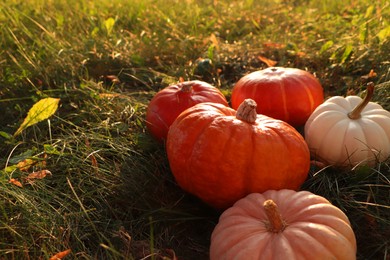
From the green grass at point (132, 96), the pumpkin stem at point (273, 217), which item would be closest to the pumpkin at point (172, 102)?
the green grass at point (132, 96)

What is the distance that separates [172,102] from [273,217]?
1.13m

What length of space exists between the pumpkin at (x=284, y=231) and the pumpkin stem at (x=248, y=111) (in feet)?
1.25

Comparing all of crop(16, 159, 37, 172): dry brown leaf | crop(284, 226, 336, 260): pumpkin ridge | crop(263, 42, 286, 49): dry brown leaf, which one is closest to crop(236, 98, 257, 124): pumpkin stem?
crop(284, 226, 336, 260): pumpkin ridge

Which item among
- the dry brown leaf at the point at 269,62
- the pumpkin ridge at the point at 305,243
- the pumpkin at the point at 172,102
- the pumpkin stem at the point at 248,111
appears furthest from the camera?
the dry brown leaf at the point at 269,62

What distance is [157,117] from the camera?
257cm

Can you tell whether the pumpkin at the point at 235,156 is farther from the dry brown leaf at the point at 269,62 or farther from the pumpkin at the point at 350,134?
the dry brown leaf at the point at 269,62

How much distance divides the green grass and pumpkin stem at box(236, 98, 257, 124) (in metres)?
0.44

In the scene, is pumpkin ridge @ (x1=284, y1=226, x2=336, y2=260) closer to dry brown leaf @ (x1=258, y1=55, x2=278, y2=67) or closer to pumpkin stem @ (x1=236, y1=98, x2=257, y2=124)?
pumpkin stem @ (x1=236, y1=98, x2=257, y2=124)

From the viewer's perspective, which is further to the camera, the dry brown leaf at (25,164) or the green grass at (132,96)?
the dry brown leaf at (25,164)

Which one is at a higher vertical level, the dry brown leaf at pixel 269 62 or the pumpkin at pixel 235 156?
the pumpkin at pixel 235 156

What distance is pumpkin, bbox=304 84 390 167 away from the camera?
7.45 feet

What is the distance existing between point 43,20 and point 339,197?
131 inches

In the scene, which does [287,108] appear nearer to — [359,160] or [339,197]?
[359,160]

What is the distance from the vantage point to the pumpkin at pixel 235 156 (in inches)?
77.9
